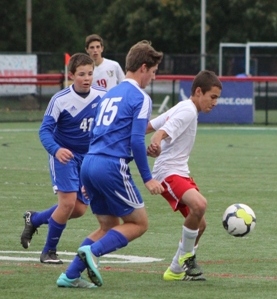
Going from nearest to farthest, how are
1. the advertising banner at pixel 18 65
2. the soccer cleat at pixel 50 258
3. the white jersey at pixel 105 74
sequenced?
the soccer cleat at pixel 50 258 < the white jersey at pixel 105 74 < the advertising banner at pixel 18 65

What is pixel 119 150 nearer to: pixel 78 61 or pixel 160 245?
pixel 78 61

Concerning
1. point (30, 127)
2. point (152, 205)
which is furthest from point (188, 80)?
point (152, 205)

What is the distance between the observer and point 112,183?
7441mm

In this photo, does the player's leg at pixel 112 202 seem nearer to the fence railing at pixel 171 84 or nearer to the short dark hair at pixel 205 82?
the short dark hair at pixel 205 82

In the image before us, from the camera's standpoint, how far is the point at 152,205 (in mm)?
13008

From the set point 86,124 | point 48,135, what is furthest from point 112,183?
point 86,124

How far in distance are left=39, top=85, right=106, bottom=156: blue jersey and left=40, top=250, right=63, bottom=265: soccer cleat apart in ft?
2.91

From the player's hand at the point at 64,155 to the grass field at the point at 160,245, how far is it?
875mm

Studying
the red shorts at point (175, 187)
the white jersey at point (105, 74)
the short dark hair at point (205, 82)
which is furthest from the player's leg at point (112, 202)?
the white jersey at point (105, 74)

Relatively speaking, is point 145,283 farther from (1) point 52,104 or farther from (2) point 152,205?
(2) point 152,205

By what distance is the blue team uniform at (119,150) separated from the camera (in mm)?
7434

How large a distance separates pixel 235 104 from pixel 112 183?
22271 mm

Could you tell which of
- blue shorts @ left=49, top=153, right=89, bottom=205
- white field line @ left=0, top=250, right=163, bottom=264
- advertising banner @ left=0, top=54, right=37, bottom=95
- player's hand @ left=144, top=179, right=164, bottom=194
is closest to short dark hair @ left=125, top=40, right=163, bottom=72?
player's hand @ left=144, top=179, right=164, bottom=194

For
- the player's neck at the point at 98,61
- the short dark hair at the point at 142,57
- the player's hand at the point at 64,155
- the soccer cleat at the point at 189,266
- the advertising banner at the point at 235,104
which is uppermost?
the short dark hair at the point at 142,57
